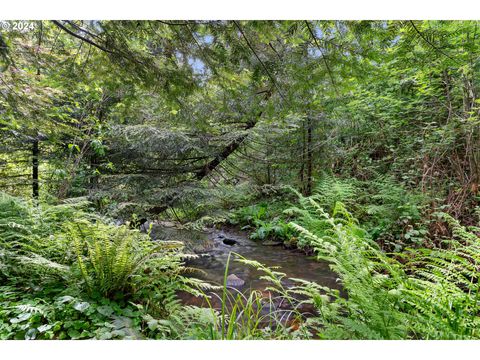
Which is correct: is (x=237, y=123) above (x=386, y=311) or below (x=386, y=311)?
above

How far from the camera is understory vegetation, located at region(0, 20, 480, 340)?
112 centimetres

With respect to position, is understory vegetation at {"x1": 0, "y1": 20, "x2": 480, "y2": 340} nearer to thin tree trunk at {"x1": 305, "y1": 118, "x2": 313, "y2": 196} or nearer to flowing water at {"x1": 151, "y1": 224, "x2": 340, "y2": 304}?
flowing water at {"x1": 151, "y1": 224, "x2": 340, "y2": 304}

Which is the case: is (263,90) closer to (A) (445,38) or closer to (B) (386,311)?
(A) (445,38)

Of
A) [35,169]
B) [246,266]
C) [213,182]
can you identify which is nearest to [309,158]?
[213,182]

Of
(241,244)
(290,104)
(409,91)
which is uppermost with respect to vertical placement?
(409,91)

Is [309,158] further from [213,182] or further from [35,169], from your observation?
[35,169]

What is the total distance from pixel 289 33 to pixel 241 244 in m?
2.96

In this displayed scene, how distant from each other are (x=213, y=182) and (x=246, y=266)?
105 cm

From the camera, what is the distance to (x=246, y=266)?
8.63 ft

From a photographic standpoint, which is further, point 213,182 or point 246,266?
point 213,182

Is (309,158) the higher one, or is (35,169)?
(309,158)

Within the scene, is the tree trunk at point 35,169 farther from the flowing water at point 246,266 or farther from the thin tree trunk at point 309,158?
the thin tree trunk at point 309,158
